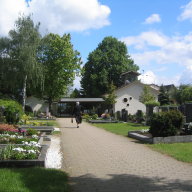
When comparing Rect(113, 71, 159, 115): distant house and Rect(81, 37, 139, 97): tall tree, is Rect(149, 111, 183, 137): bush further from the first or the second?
Rect(81, 37, 139, 97): tall tree

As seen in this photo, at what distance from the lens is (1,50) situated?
44.8 metres

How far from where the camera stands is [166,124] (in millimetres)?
15234

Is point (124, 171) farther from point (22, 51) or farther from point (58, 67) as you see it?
point (58, 67)

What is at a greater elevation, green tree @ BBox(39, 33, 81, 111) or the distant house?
green tree @ BBox(39, 33, 81, 111)

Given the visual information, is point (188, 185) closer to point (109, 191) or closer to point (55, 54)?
point (109, 191)

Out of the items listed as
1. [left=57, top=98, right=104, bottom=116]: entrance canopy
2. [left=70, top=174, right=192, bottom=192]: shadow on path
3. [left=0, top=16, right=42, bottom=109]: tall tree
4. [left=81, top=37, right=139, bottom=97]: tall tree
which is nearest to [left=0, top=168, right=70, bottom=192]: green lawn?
[left=70, top=174, right=192, bottom=192]: shadow on path

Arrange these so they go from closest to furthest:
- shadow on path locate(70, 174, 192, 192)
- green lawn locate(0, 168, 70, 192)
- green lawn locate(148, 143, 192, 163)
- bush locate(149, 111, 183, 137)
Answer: green lawn locate(0, 168, 70, 192)
shadow on path locate(70, 174, 192, 192)
green lawn locate(148, 143, 192, 163)
bush locate(149, 111, 183, 137)

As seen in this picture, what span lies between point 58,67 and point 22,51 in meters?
12.3

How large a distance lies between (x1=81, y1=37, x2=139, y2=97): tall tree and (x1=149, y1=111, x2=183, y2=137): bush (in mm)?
50327

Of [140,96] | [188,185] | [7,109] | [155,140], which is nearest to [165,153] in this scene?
[155,140]

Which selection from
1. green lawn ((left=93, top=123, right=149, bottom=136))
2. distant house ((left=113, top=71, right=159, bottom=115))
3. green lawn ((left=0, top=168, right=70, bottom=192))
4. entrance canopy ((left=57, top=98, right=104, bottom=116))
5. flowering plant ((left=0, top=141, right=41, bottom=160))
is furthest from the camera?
entrance canopy ((left=57, top=98, right=104, bottom=116))

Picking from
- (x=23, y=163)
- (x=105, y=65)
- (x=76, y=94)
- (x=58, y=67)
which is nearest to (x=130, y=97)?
(x=58, y=67)

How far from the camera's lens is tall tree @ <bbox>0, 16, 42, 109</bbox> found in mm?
43312

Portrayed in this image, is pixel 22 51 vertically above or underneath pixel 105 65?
underneath
